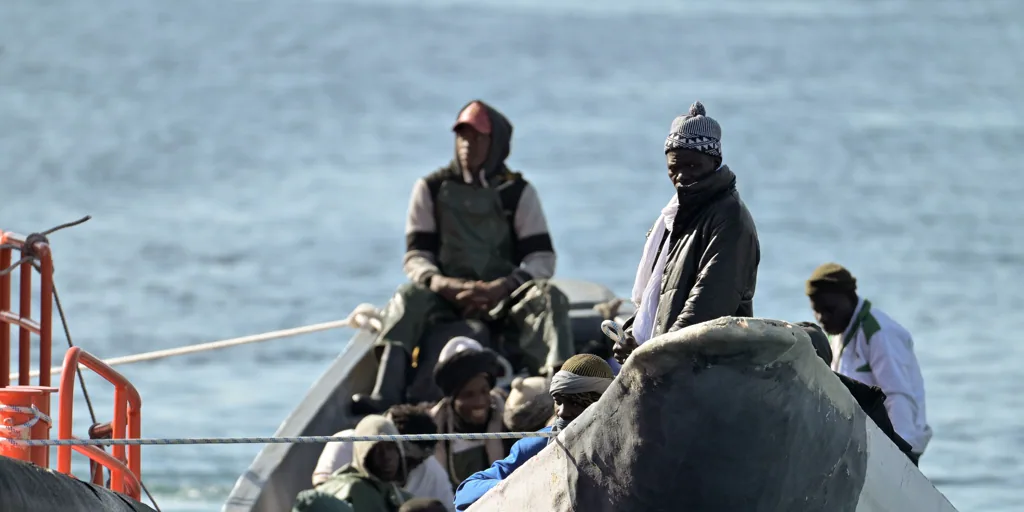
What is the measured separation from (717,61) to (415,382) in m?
37.1

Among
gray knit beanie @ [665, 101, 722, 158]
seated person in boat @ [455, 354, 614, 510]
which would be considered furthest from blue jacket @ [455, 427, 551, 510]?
gray knit beanie @ [665, 101, 722, 158]

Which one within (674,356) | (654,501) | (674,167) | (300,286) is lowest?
(300,286)

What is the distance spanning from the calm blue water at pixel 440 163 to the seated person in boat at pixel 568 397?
11.0 meters

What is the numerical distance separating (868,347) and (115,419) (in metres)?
3.12

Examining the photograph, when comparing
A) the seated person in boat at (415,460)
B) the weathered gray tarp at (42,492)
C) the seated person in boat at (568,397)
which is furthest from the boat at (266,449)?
the seated person in boat at (415,460)

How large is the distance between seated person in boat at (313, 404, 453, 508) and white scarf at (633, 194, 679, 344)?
233cm

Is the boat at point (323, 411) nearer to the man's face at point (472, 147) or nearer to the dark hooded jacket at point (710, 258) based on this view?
the man's face at point (472, 147)

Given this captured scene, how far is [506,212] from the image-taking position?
32.0ft

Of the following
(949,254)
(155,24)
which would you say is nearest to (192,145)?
(949,254)

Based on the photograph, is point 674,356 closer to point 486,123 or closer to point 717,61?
point 486,123

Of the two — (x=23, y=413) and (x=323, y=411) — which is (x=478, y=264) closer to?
(x=323, y=411)

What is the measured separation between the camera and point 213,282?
992 inches

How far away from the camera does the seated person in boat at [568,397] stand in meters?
5.21

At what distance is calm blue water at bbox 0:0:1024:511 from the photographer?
2064 cm
